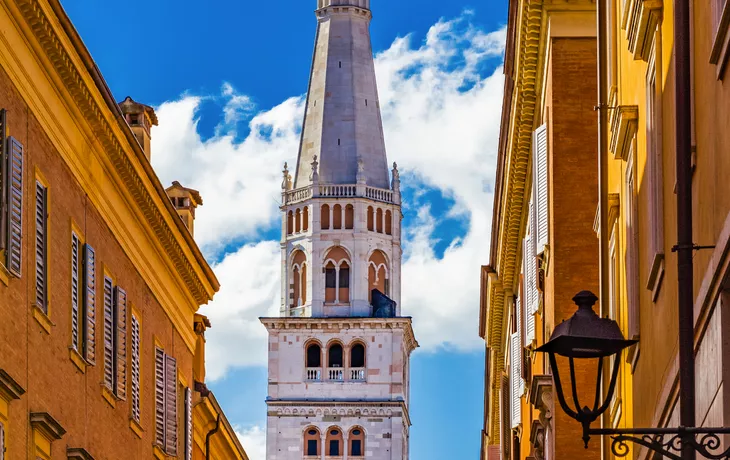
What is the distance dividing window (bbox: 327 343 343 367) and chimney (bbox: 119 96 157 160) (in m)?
112

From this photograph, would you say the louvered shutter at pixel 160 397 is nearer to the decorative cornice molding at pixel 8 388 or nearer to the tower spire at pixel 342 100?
the decorative cornice molding at pixel 8 388

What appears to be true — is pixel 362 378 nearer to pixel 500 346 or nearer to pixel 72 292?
pixel 500 346

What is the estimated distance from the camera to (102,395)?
25.6 m

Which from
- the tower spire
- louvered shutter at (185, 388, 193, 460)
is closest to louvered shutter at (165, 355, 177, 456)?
louvered shutter at (185, 388, 193, 460)

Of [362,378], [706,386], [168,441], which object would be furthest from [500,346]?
[362,378]

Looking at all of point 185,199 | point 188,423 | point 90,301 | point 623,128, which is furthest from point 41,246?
point 185,199

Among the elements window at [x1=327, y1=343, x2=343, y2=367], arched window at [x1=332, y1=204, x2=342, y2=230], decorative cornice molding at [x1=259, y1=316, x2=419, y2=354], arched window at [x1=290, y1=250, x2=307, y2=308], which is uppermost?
arched window at [x1=332, y1=204, x2=342, y2=230]

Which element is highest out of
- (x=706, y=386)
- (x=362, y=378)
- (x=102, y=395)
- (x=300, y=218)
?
(x=300, y=218)

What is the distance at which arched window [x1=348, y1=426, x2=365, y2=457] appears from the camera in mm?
140625

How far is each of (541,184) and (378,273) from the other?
121 m

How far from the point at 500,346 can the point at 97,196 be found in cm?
3136

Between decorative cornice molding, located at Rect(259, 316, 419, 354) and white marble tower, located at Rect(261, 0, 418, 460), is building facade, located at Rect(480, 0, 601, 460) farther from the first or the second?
decorative cornice molding, located at Rect(259, 316, 419, 354)

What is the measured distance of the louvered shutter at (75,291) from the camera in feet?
76.6

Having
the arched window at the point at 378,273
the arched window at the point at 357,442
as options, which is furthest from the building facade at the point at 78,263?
the arched window at the point at 378,273
